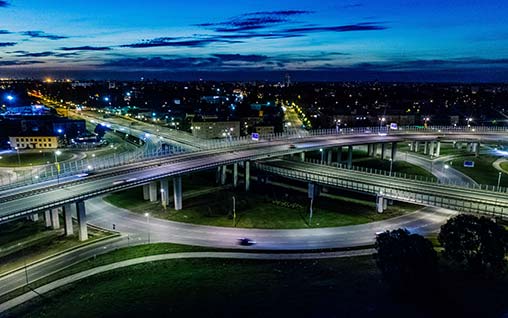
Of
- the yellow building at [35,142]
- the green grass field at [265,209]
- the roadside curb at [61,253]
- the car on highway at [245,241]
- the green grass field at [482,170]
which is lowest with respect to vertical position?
the green grass field at [265,209]

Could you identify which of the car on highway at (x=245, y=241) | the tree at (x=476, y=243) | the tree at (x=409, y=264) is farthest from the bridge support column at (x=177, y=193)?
the tree at (x=476, y=243)

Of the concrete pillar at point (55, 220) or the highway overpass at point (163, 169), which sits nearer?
the highway overpass at point (163, 169)

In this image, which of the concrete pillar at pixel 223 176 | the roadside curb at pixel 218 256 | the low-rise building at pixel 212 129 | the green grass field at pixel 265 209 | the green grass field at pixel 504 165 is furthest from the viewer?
the low-rise building at pixel 212 129

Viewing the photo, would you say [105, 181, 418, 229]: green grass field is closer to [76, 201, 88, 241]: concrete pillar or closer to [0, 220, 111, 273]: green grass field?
[76, 201, 88, 241]: concrete pillar

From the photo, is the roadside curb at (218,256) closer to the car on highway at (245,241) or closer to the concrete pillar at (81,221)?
the car on highway at (245,241)

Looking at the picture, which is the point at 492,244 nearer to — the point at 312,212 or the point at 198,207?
the point at 312,212

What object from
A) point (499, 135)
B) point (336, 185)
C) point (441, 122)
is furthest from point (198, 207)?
point (441, 122)

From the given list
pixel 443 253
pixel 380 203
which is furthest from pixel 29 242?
pixel 380 203
